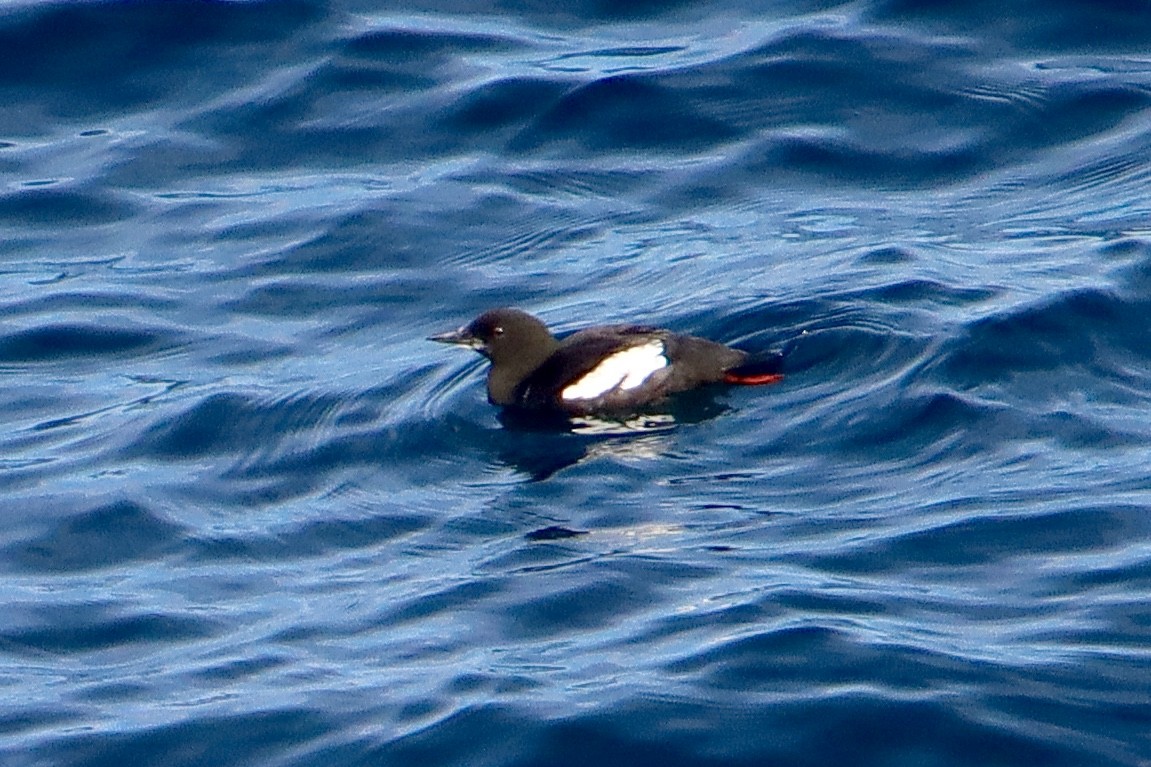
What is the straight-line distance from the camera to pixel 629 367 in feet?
30.8

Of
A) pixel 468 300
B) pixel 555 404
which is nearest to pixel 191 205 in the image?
pixel 468 300

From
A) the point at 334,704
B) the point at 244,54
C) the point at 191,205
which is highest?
the point at 244,54

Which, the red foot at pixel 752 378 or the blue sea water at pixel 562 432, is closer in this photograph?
the blue sea water at pixel 562 432

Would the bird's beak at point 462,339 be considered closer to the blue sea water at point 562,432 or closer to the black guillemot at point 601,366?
the black guillemot at point 601,366

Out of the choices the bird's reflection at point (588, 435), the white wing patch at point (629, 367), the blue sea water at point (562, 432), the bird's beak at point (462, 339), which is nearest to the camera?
the blue sea water at point (562, 432)

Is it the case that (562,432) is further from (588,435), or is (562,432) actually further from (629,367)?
(629,367)

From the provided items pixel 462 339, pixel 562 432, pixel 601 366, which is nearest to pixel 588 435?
pixel 562 432

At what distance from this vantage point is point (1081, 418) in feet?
28.0

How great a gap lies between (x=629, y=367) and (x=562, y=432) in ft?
1.54

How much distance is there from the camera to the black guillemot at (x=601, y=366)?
30.9ft

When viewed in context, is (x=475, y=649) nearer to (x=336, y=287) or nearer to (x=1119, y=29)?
(x=336, y=287)

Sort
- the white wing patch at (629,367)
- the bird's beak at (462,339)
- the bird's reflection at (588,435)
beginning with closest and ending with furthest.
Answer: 1. the bird's reflection at (588,435)
2. the white wing patch at (629,367)
3. the bird's beak at (462,339)

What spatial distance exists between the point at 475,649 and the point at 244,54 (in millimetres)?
8420

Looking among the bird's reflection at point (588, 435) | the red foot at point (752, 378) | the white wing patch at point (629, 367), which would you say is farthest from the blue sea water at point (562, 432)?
the white wing patch at point (629, 367)
